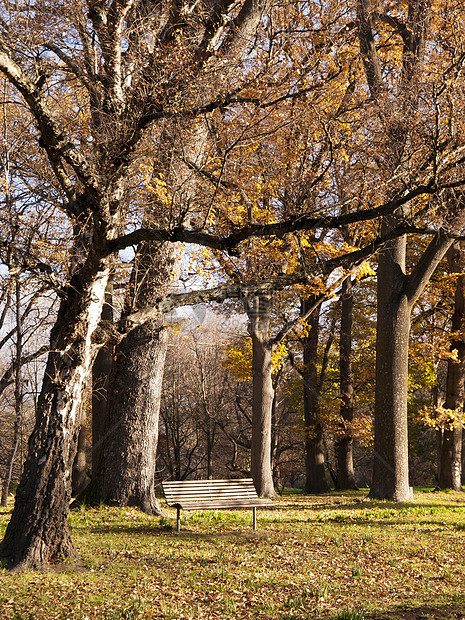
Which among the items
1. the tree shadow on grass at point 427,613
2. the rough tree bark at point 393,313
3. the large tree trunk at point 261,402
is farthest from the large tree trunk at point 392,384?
the tree shadow on grass at point 427,613

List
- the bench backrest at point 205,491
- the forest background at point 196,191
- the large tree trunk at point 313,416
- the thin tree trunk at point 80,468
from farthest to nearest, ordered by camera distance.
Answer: the large tree trunk at point 313,416 → the thin tree trunk at point 80,468 → the bench backrest at point 205,491 → the forest background at point 196,191

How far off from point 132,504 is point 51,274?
5119 millimetres

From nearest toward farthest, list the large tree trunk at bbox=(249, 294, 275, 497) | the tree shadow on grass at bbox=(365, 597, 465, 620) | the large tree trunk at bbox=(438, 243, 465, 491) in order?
1. the tree shadow on grass at bbox=(365, 597, 465, 620)
2. the large tree trunk at bbox=(249, 294, 275, 497)
3. the large tree trunk at bbox=(438, 243, 465, 491)

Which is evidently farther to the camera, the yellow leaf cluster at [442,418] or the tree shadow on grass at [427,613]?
the yellow leaf cluster at [442,418]

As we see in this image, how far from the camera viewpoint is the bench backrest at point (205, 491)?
8336 mm

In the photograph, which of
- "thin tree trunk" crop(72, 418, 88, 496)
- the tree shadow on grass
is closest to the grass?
the tree shadow on grass

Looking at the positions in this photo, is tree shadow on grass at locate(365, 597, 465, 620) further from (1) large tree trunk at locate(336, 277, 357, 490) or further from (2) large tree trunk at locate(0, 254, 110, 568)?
(1) large tree trunk at locate(336, 277, 357, 490)

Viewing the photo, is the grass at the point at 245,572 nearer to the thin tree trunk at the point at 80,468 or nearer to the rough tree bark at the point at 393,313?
the rough tree bark at the point at 393,313

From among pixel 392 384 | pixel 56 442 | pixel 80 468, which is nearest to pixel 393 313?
pixel 392 384

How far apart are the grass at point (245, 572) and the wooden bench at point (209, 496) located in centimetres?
46

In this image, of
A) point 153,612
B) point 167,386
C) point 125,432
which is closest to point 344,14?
point 125,432

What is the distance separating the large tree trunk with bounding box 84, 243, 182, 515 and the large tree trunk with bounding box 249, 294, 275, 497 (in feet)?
14.8

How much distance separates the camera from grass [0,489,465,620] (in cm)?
521

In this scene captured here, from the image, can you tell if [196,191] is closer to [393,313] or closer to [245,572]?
[245,572]
